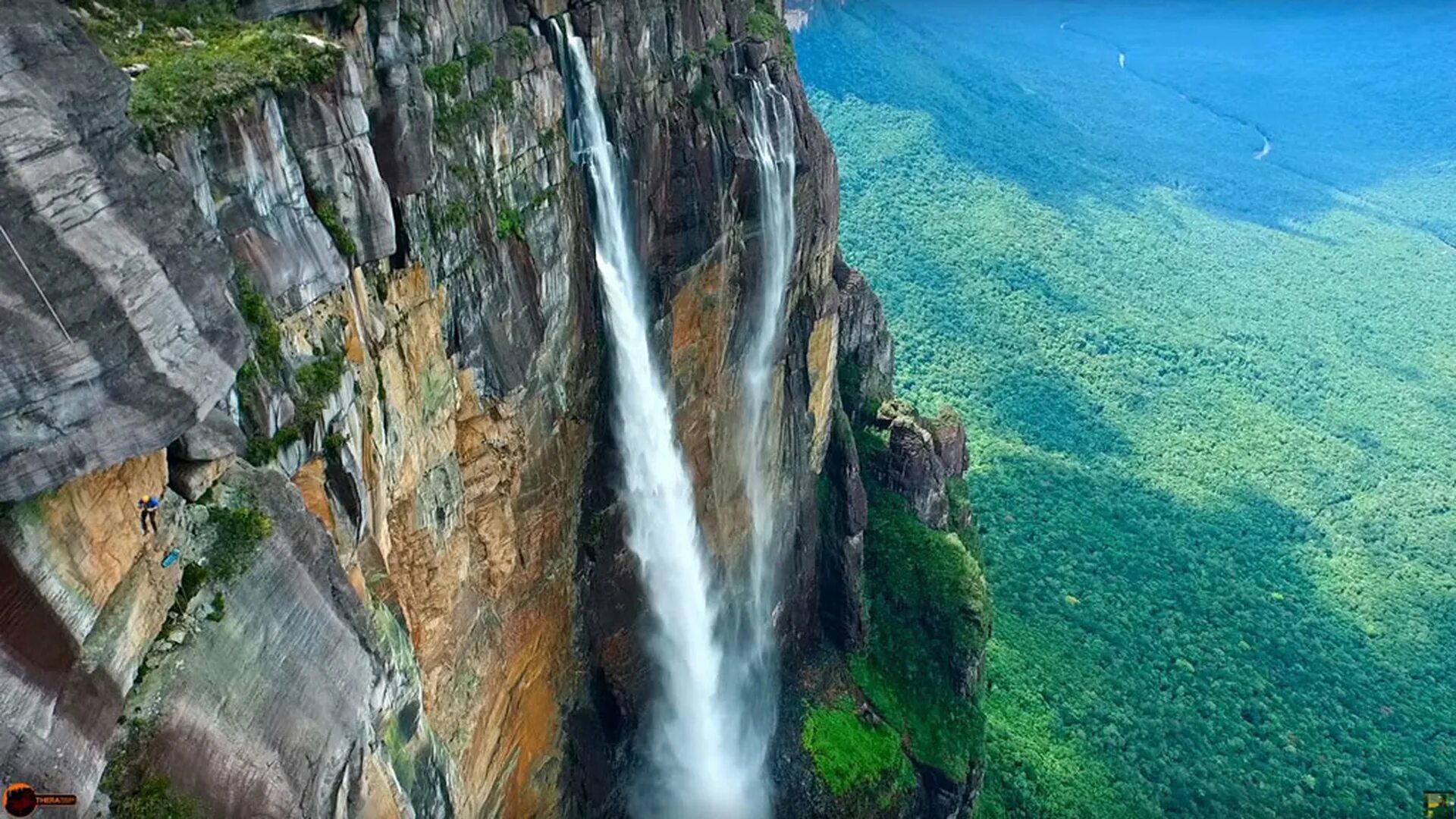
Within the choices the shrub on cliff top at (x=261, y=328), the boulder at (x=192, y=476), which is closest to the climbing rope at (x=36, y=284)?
the boulder at (x=192, y=476)

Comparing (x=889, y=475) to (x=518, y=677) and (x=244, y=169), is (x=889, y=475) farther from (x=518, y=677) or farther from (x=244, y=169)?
(x=244, y=169)

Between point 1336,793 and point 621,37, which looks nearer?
point 621,37

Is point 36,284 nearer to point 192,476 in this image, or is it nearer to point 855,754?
point 192,476

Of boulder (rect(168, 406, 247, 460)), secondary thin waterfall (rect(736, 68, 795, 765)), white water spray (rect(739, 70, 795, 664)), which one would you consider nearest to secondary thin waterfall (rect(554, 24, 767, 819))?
secondary thin waterfall (rect(736, 68, 795, 765))

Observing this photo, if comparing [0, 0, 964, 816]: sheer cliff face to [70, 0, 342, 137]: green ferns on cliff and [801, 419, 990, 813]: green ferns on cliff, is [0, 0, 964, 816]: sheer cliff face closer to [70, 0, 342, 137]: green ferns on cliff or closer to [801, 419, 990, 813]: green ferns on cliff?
[70, 0, 342, 137]: green ferns on cliff

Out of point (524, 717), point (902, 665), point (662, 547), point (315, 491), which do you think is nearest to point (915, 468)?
point (902, 665)

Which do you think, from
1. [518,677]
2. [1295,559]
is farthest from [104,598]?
[1295,559]

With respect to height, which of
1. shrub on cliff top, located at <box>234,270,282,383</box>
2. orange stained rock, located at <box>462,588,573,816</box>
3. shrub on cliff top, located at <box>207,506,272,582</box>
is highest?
shrub on cliff top, located at <box>234,270,282,383</box>

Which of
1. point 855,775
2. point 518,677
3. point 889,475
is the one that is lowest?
point 855,775
